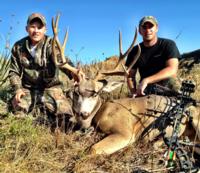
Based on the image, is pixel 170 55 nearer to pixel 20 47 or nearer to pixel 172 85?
pixel 172 85

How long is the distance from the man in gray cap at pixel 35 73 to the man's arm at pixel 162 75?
1.13 meters

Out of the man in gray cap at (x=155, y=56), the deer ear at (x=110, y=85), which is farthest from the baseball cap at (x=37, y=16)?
the man in gray cap at (x=155, y=56)

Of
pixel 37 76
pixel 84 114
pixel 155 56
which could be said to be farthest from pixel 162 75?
pixel 37 76

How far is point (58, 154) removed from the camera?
436cm

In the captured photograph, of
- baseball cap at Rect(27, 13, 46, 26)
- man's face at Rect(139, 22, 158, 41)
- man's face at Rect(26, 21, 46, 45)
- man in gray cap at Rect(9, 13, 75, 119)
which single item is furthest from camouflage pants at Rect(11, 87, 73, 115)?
man's face at Rect(139, 22, 158, 41)

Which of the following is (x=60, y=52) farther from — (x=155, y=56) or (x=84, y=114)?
(x=155, y=56)

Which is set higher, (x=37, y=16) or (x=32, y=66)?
Result: (x=37, y=16)

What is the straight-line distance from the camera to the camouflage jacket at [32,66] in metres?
6.14

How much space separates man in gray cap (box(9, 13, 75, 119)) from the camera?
6.05 m

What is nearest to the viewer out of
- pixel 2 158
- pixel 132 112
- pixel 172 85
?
pixel 2 158

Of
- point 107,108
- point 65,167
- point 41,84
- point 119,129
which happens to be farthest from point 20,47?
point 65,167

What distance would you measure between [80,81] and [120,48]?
0.75 m

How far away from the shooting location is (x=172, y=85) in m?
6.22

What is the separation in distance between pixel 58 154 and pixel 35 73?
2.21m
